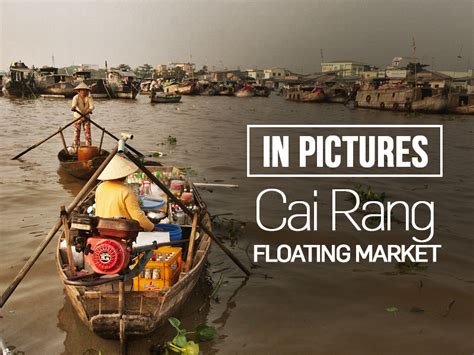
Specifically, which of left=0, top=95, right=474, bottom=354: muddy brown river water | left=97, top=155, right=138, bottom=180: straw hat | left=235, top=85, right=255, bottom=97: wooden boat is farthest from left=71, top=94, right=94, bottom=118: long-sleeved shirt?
left=235, top=85, right=255, bottom=97: wooden boat

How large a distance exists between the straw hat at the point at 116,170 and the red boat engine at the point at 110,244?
0.87 m

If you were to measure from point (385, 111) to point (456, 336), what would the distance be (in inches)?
1303

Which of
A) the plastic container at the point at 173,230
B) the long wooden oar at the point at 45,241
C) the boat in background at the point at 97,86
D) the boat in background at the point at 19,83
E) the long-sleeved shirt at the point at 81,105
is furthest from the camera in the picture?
the boat in background at the point at 97,86

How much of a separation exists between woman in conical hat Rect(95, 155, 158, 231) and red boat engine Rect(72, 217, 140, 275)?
2.52ft

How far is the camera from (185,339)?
13.3 feet

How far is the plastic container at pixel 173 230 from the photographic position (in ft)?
16.9

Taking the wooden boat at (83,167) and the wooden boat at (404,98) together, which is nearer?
the wooden boat at (83,167)

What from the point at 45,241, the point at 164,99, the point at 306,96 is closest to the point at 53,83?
the point at 164,99

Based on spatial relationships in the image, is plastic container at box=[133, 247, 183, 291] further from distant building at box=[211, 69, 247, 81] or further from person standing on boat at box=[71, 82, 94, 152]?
distant building at box=[211, 69, 247, 81]

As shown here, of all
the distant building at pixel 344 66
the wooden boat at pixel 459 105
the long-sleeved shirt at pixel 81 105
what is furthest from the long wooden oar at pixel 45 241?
the distant building at pixel 344 66

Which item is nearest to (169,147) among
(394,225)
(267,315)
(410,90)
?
(394,225)

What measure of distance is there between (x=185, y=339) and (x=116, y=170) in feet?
5.57

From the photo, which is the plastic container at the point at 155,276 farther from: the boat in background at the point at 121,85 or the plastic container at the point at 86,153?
the boat in background at the point at 121,85

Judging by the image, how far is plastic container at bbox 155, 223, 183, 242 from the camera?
5164mm
